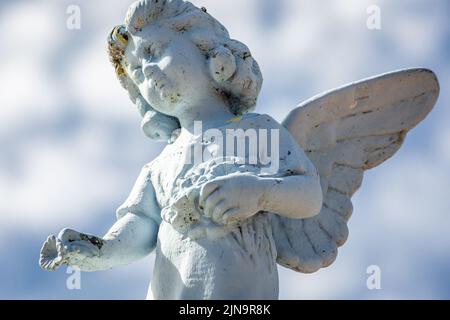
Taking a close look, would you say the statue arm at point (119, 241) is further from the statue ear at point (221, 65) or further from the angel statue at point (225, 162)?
the statue ear at point (221, 65)

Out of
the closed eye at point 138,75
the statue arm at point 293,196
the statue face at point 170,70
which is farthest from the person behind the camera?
the closed eye at point 138,75

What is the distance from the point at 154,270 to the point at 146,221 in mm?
Answer: 300

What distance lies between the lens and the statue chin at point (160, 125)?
6832 millimetres

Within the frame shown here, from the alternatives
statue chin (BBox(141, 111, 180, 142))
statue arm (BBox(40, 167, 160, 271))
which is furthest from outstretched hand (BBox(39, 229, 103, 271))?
statue chin (BBox(141, 111, 180, 142))

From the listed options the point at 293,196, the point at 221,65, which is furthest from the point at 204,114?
the point at 293,196

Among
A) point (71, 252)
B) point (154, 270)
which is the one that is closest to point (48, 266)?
point (71, 252)

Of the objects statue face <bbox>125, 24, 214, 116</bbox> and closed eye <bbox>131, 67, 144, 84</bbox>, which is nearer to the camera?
statue face <bbox>125, 24, 214, 116</bbox>

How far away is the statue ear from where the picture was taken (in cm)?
662

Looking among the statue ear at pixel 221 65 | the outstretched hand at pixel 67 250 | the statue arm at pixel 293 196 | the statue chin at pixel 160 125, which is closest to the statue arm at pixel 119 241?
the outstretched hand at pixel 67 250

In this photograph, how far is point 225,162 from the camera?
6.32m

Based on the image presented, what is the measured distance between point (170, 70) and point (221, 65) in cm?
26

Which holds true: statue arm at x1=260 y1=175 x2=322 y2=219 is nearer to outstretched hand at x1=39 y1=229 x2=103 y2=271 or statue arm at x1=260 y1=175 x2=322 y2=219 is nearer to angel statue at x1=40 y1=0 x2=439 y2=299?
angel statue at x1=40 y1=0 x2=439 y2=299

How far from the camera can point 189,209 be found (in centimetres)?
620

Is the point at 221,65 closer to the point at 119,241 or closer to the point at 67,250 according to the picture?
the point at 119,241
